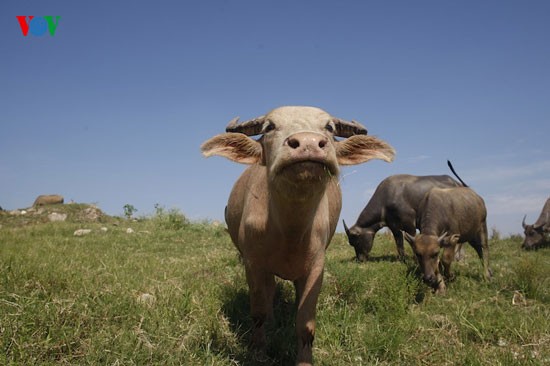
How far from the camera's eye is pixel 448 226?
27.1 ft

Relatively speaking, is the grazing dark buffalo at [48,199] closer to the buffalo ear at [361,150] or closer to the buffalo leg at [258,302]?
the buffalo leg at [258,302]

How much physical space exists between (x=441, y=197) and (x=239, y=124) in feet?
20.2

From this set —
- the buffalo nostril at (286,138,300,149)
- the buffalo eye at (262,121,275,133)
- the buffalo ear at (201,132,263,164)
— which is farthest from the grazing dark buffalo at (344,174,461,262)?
the buffalo nostril at (286,138,300,149)

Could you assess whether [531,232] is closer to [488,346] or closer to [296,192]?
[488,346]

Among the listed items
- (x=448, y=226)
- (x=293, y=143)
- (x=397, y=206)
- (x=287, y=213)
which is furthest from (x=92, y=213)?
(x=293, y=143)

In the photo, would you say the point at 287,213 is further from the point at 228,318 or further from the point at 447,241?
the point at 447,241

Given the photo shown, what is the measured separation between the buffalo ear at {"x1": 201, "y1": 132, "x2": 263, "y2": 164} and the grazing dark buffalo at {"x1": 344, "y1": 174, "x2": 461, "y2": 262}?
769 cm

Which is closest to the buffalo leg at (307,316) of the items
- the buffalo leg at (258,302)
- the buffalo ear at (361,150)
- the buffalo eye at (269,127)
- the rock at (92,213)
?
the buffalo leg at (258,302)

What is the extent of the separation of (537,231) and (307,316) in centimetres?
1396

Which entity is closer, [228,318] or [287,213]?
[287,213]

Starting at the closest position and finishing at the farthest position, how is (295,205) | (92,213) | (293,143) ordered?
1. (293,143)
2. (295,205)
3. (92,213)

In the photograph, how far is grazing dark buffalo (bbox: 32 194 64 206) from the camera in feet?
66.3

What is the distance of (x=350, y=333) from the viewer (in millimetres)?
4020

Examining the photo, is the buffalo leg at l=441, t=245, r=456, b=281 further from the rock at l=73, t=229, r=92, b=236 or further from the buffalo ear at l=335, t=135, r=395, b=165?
the rock at l=73, t=229, r=92, b=236
